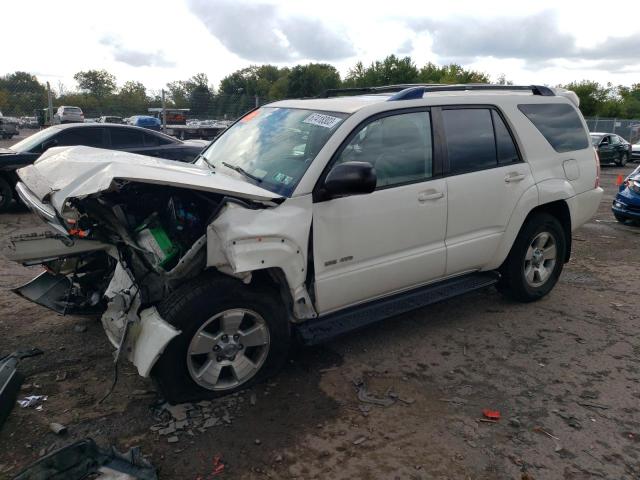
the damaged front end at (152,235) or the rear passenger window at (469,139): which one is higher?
the rear passenger window at (469,139)

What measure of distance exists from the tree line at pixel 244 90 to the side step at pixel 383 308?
546 inches

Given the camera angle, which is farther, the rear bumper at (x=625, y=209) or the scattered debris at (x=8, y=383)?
the rear bumper at (x=625, y=209)

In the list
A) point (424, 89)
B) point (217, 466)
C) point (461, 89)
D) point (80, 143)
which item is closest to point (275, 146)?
point (424, 89)

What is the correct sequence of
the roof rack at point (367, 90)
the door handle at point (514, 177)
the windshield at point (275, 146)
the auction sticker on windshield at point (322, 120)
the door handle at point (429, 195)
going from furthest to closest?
the roof rack at point (367, 90)
the door handle at point (514, 177)
the door handle at point (429, 195)
the auction sticker on windshield at point (322, 120)
the windshield at point (275, 146)

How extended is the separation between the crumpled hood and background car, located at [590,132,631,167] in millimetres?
20062

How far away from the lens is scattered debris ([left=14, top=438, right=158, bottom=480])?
232 cm

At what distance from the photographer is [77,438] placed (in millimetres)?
2879

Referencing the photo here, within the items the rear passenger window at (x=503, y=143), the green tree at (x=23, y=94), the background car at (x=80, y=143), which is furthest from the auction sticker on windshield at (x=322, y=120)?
the green tree at (x=23, y=94)

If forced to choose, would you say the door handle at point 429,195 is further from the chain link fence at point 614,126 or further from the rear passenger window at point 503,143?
the chain link fence at point 614,126

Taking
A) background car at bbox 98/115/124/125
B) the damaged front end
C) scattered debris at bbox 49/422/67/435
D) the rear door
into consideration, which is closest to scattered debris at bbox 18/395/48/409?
scattered debris at bbox 49/422/67/435

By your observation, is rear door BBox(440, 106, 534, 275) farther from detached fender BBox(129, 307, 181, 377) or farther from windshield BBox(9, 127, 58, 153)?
windshield BBox(9, 127, 58, 153)

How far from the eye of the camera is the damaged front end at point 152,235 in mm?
2904

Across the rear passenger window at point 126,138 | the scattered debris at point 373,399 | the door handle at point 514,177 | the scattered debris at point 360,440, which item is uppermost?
the rear passenger window at point 126,138

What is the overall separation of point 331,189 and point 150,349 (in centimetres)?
145
